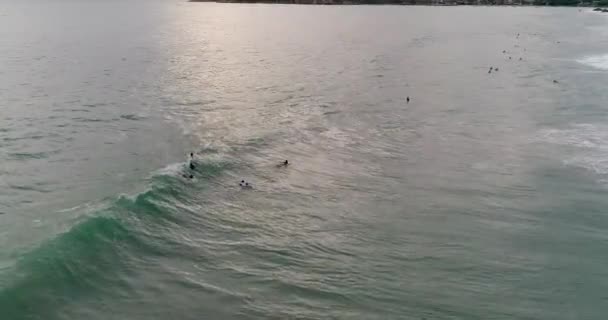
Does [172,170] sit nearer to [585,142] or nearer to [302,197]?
[302,197]

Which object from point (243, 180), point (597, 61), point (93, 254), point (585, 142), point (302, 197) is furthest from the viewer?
point (597, 61)

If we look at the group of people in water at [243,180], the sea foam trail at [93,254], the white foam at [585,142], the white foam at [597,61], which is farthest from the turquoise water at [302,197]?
the white foam at [597,61]

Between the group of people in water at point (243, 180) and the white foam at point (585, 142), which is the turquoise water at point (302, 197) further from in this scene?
the group of people in water at point (243, 180)

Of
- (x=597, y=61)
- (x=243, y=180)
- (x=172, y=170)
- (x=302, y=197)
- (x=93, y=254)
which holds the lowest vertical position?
(x=93, y=254)

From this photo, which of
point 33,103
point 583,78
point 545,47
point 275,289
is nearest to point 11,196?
point 275,289

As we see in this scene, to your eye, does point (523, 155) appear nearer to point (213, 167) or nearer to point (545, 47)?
point (213, 167)

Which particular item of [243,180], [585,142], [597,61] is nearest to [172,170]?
[243,180]

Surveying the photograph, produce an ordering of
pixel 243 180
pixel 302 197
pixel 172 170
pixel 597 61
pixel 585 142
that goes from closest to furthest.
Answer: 1. pixel 302 197
2. pixel 243 180
3. pixel 172 170
4. pixel 585 142
5. pixel 597 61
